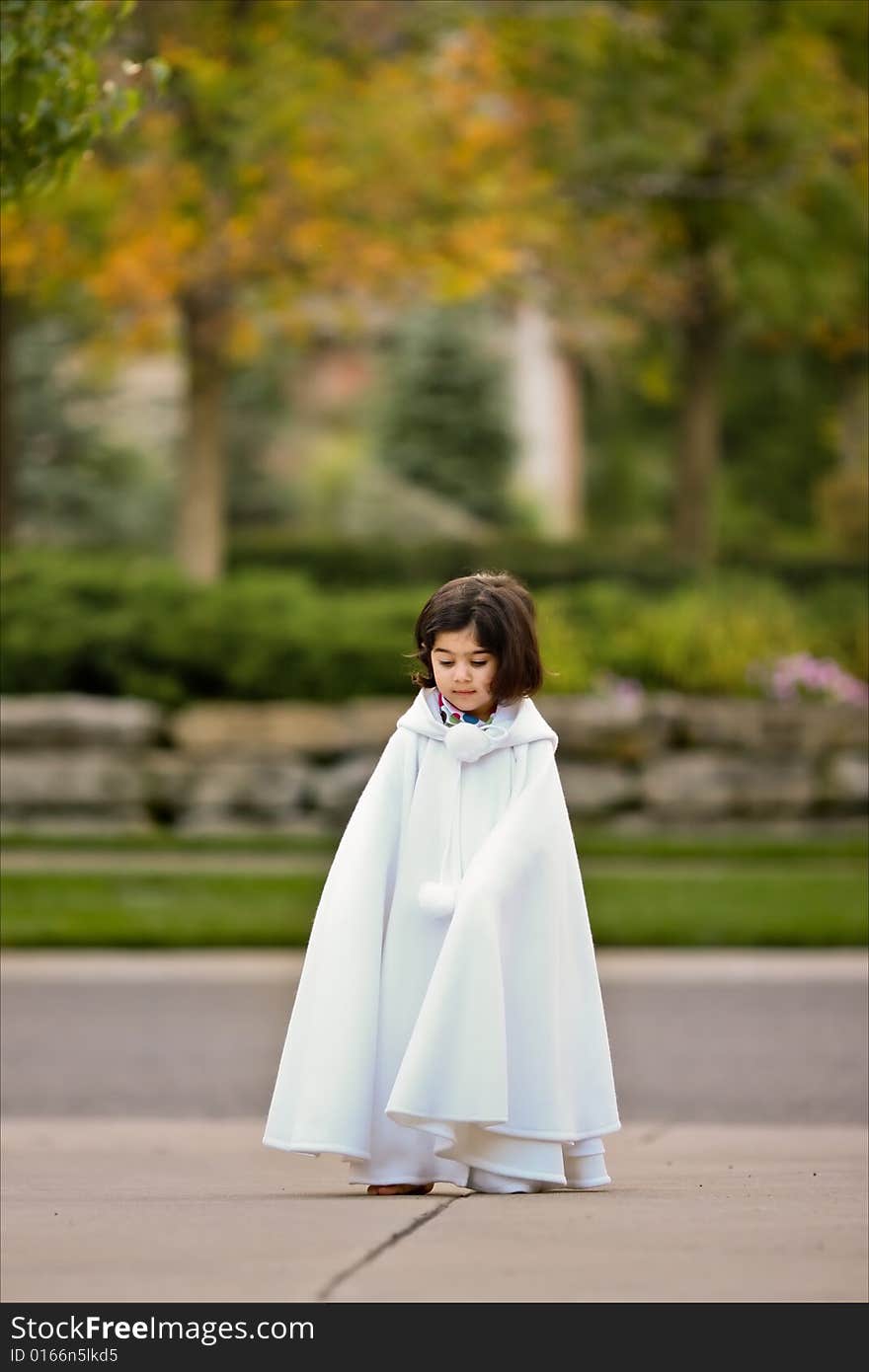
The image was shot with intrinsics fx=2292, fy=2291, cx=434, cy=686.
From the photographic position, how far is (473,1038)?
4547 millimetres

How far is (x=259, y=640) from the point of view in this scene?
634 inches

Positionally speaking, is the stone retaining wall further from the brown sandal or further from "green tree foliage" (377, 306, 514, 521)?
"green tree foliage" (377, 306, 514, 521)

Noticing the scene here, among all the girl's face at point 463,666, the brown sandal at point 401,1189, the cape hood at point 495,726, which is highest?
the girl's face at point 463,666

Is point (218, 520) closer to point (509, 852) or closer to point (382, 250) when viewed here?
point (382, 250)

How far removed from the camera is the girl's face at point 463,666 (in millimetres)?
4758

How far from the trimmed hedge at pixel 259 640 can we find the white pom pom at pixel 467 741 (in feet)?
34.8

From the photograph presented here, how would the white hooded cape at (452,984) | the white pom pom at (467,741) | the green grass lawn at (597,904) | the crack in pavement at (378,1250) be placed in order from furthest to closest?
the green grass lawn at (597,904) < the white pom pom at (467,741) < the white hooded cape at (452,984) < the crack in pavement at (378,1250)

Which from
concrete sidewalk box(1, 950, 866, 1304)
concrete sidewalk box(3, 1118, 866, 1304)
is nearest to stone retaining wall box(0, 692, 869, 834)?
concrete sidewalk box(1, 950, 866, 1304)

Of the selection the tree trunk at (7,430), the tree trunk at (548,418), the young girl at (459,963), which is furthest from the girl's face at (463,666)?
the tree trunk at (548,418)

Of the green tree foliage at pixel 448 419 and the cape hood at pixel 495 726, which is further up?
the green tree foliage at pixel 448 419

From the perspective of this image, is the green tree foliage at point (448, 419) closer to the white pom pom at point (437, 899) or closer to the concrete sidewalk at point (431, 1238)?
the concrete sidewalk at point (431, 1238)

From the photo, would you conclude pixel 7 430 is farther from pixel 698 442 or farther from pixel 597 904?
pixel 597 904

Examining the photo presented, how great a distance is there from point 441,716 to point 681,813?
37.6 ft
